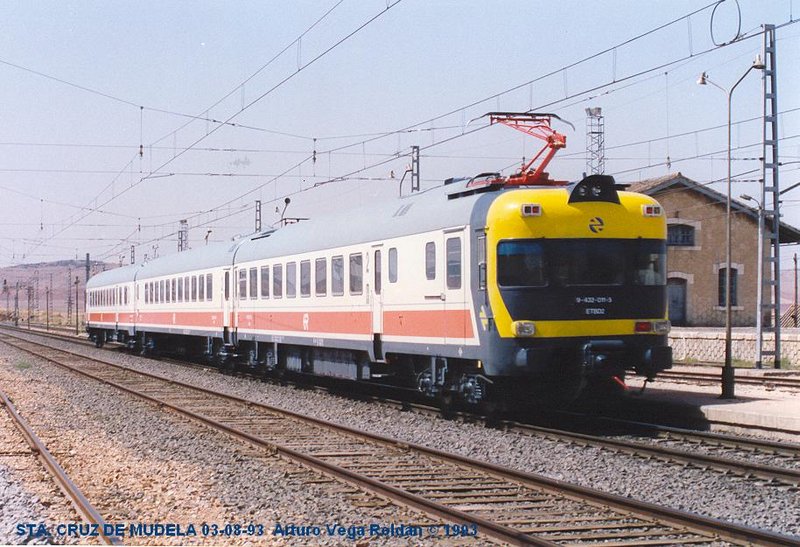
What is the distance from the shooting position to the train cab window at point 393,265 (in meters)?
16.8

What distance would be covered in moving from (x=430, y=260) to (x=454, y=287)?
96cm

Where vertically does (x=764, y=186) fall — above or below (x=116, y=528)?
above

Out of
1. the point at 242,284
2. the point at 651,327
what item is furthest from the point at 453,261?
the point at 242,284

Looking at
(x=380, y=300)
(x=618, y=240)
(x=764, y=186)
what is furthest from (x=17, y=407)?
(x=764, y=186)

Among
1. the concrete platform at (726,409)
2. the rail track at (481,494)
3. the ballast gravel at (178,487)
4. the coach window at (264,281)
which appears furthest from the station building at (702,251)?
the ballast gravel at (178,487)

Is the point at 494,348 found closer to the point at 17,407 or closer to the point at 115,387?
the point at 17,407

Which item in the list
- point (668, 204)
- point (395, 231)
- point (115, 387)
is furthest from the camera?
point (668, 204)

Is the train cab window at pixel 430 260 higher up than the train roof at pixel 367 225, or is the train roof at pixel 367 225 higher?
the train roof at pixel 367 225

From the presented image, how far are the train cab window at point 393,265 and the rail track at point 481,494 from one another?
2.80 metres

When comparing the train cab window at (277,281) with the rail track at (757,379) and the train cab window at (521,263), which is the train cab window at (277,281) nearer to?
the rail track at (757,379)

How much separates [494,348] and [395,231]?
3876 mm

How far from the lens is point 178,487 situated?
1041 cm

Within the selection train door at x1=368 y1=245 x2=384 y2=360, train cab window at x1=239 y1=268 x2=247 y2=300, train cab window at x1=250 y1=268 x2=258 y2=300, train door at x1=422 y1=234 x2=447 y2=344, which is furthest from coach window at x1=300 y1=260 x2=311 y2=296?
train door at x1=422 y1=234 x2=447 y2=344

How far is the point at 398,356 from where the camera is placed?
17438mm
